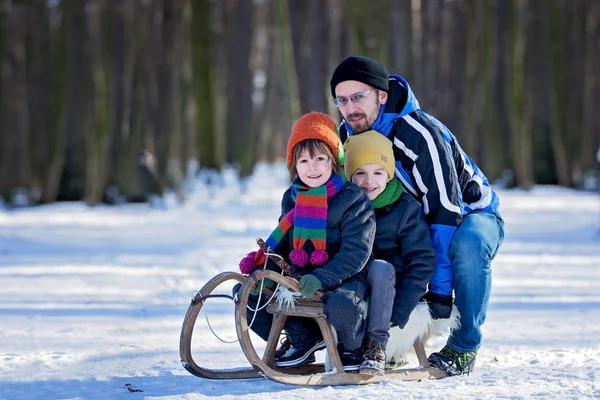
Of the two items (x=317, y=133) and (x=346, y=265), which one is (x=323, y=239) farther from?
(x=317, y=133)

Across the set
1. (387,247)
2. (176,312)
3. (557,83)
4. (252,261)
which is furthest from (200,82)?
(252,261)

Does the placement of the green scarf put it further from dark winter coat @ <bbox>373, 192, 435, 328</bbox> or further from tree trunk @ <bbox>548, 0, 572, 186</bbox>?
tree trunk @ <bbox>548, 0, 572, 186</bbox>

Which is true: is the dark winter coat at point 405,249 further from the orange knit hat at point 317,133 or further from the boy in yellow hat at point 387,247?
the orange knit hat at point 317,133

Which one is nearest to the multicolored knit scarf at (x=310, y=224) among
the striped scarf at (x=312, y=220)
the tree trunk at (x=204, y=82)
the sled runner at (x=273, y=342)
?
the striped scarf at (x=312, y=220)

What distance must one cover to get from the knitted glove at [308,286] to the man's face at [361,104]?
111 cm

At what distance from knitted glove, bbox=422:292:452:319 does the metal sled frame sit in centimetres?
31

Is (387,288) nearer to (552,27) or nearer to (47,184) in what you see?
(47,184)

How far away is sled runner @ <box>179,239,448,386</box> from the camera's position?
410cm

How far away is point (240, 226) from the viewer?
1400 cm

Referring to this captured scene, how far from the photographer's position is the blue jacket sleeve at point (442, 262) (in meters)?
4.55

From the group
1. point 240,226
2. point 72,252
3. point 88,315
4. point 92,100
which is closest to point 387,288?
point 88,315

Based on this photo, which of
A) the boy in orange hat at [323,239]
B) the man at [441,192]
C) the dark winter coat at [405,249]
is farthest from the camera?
the man at [441,192]

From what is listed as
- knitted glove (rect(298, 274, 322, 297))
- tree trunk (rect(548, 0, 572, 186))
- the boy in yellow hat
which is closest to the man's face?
the boy in yellow hat

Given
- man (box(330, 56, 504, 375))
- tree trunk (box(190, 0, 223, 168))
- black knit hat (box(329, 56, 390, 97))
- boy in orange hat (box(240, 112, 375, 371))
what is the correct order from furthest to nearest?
tree trunk (box(190, 0, 223, 168)) → black knit hat (box(329, 56, 390, 97)) → man (box(330, 56, 504, 375)) → boy in orange hat (box(240, 112, 375, 371))
